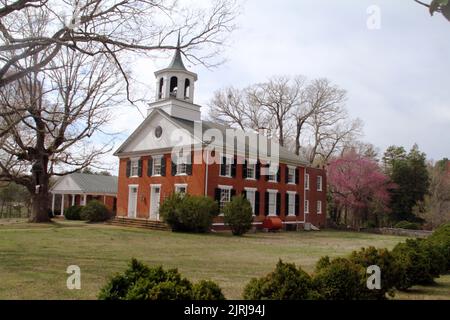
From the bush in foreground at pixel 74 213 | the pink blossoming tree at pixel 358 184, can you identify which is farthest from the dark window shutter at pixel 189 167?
the pink blossoming tree at pixel 358 184

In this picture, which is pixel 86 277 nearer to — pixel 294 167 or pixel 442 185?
pixel 294 167

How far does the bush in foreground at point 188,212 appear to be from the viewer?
83.5ft

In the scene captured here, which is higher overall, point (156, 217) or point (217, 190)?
point (217, 190)

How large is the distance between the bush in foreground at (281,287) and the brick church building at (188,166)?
22.5 meters

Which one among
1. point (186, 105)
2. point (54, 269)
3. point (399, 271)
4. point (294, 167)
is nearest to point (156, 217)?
point (186, 105)

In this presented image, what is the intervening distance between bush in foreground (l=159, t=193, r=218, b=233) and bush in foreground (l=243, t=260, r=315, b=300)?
1971 centimetres

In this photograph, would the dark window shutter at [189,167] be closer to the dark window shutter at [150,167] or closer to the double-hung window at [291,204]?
the dark window shutter at [150,167]

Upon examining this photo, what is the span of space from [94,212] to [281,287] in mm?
30804

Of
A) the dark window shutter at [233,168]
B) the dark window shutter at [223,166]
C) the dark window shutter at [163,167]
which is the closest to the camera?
the dark window shutter at [223,166]

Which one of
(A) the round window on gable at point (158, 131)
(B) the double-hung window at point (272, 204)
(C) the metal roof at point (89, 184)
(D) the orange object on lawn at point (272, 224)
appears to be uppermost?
(A) the round window on gable at point (158, 131)

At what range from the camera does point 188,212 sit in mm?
25391

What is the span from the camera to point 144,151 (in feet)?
108

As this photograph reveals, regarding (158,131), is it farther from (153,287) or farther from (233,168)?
(153,287)
